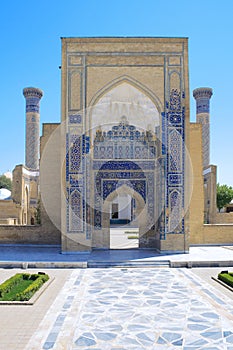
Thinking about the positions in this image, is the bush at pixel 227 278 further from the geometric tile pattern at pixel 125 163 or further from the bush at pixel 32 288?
the geometric tile pattern at pixel 125 163

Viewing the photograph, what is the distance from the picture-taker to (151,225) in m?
10.5

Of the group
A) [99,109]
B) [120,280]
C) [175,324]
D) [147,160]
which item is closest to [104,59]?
[99,109]

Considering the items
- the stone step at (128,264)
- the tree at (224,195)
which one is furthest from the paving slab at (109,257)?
the tree at (224,195)

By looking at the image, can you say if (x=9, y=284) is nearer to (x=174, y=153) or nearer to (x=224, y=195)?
(x=174, y=153)

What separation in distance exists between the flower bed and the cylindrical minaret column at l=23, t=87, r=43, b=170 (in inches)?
719

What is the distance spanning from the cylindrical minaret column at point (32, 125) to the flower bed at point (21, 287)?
59.9 ft

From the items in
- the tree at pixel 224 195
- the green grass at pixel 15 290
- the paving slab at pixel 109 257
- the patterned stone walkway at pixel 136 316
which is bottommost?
the patterned stone walkway at pixel 136 316

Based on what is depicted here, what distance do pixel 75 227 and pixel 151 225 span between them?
7.14 feet

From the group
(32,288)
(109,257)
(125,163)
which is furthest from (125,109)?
(32,288)

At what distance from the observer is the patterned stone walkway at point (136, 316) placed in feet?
13.0

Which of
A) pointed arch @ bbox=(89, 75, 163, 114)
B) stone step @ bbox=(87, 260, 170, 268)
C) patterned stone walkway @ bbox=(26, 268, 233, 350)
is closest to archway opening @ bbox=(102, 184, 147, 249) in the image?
stone step @ bbox=(87, 260, 170, 268)

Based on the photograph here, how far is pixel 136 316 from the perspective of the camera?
16.0 ft

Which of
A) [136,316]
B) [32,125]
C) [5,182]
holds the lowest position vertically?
[136,316]

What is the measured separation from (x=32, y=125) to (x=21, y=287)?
19.9 metres
